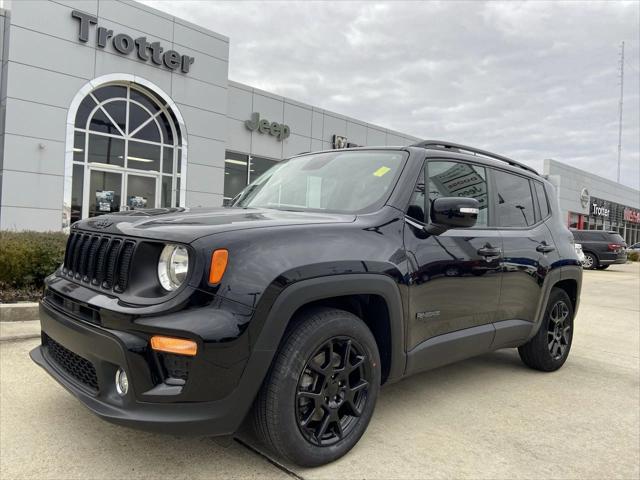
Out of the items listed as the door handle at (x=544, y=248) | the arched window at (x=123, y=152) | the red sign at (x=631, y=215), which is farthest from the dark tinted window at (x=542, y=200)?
the red sign at (x=631, y=215)

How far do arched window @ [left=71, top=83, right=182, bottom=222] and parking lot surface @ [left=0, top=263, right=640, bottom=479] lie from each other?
921 cm

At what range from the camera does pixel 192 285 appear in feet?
6.82

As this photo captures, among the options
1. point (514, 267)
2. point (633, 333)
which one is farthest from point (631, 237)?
point (514, 267)

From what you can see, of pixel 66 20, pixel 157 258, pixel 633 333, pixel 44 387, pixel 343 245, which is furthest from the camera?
pixel 66 20

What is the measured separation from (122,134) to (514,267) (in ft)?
40.0

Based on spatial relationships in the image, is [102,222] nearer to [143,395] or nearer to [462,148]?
[143,395]

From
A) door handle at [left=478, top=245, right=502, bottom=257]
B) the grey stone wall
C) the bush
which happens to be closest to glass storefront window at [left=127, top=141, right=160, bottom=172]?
the bush

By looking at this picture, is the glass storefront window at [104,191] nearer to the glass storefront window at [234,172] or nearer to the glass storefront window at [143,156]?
the glass storefront window at [143,156]

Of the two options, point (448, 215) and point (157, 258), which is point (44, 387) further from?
point (448, 215)

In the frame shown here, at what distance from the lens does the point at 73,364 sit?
2.50 metres

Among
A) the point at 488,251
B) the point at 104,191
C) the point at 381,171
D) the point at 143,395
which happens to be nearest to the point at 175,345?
the point at 143,395

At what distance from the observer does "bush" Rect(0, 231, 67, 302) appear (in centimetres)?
561

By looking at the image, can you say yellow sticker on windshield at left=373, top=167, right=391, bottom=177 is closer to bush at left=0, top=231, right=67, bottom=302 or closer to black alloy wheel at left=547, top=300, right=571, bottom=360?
black alloy wheel at left=547, top=300, right=571, bottom=360

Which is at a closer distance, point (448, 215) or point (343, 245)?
point (343, 245)
